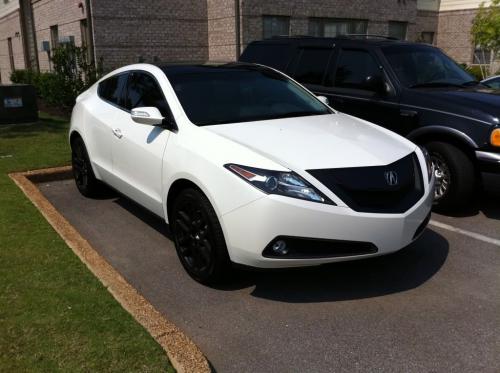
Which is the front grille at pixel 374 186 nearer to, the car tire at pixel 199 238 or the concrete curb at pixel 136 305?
the car tire at pixel 199 238

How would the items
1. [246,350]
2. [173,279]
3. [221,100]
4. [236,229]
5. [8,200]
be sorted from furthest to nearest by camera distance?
1. [8,200]
2. [221,100]
3. [173,279]
4. [236,229]
5. [246,350]

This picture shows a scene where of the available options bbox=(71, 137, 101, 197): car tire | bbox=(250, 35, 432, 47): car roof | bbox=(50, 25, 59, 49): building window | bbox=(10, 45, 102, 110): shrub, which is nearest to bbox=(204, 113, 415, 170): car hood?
bbox=(250, 35, 432, 47): car roof

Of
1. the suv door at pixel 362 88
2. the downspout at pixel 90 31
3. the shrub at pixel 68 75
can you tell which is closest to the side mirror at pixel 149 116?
the suv door at pixel 362 88

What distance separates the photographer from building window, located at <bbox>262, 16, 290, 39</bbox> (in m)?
16.3

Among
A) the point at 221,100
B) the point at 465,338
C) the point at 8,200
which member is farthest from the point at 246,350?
the point at 8,200

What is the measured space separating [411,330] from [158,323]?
1.62 meters

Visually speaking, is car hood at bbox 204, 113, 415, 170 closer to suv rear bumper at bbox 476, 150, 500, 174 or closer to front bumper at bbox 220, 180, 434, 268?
front bumper at bbox 220, 180, 434, 268

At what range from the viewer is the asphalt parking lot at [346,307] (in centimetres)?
313

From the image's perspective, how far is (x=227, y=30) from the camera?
16.1m

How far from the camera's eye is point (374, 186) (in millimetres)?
3592

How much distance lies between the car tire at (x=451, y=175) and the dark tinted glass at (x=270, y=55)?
260 centimetres

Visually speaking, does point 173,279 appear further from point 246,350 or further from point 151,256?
point 246,350

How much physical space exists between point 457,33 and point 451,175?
21.4 metres

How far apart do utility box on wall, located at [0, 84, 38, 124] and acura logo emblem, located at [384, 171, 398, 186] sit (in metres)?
10.5
